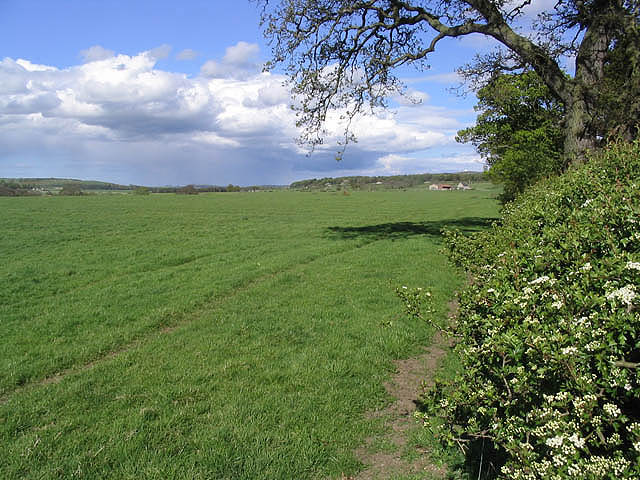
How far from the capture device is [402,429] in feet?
17.5

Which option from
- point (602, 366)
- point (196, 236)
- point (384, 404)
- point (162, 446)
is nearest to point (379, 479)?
point (384, 404)

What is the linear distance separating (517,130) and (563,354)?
3216cm

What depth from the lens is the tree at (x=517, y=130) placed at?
77.2ft

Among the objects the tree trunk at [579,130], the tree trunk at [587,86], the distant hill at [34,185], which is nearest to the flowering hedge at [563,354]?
the tree trunk at [579,130]

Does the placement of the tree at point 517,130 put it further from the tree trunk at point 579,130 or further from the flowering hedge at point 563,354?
the flowering hedge at point 563,354

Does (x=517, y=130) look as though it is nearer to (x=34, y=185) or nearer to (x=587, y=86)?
(x=587, y=86)

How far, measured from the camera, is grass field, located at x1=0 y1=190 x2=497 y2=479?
189 inches

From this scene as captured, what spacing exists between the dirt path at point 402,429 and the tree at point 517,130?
57.4 feet

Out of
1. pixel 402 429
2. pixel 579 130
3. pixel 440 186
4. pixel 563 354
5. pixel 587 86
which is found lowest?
pixel 402 429

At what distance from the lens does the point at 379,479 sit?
173 inches

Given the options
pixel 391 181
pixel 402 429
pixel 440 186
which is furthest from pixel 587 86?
pixel 391 181

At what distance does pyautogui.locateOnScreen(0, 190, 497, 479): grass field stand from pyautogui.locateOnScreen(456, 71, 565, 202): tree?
11.9 meters

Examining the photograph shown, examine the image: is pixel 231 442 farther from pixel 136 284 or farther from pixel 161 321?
pixel 136 284

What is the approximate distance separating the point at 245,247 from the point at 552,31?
662 inches
